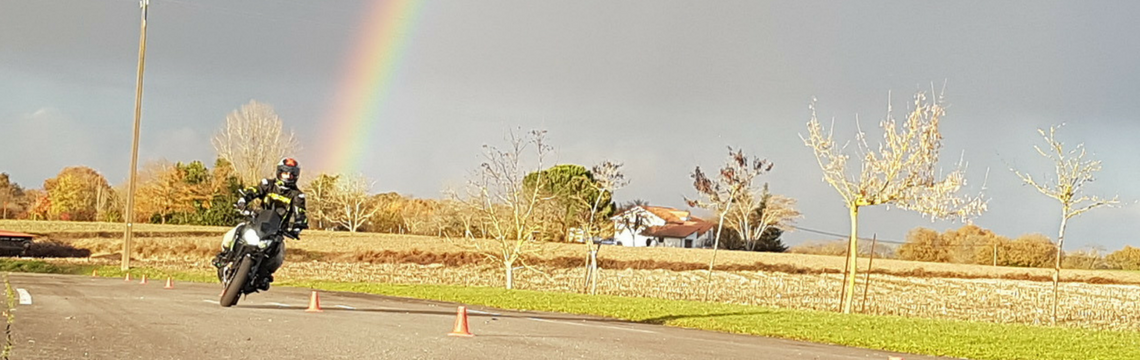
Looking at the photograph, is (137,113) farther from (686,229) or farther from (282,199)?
(686,229)

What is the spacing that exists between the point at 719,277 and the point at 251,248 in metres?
38.7

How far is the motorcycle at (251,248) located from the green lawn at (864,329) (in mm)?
8308

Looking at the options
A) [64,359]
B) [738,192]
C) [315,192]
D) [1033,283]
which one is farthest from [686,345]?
[315,192]

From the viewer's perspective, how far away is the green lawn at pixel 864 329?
17.2 metres

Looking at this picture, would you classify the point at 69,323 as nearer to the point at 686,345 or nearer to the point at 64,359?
the point at 64,359

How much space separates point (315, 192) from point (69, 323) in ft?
274

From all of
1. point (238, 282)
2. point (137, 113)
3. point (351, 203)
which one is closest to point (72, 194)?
point (351, 203)

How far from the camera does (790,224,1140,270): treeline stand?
73.4 metres

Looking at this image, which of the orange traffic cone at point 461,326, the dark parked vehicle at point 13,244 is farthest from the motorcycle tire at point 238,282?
the dark parked vehicle at point 13,244

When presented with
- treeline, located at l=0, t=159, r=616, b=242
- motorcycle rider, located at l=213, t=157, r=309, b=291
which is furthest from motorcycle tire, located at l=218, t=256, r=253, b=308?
treeline, located at l=0, t=159, r=616, b=242

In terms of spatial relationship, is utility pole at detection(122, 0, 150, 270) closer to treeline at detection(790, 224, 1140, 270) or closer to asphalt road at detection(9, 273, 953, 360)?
asphalt road at detection(9, 273, 953, 360)

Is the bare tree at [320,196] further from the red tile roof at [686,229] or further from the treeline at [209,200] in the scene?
the red tile roof at [686,229]

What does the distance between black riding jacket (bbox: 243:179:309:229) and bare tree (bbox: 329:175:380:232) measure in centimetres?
8788

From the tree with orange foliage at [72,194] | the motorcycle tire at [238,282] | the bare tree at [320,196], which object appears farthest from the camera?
the tree with orange foliage at [72,194]
